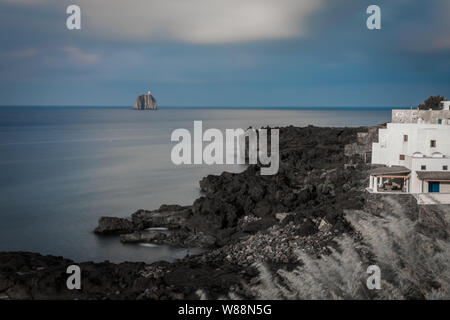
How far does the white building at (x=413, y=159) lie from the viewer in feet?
58.2

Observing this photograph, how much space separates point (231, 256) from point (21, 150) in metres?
39.7

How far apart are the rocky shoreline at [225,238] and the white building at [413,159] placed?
122cm

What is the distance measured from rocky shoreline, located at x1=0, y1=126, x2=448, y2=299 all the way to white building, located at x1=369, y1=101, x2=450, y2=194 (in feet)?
4.01

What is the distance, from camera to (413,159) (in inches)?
722

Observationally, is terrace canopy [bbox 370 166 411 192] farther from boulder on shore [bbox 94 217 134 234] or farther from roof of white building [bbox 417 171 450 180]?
boulder on shore [bbox 94 217 134 234]

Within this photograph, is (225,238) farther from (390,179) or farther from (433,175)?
(433,175)

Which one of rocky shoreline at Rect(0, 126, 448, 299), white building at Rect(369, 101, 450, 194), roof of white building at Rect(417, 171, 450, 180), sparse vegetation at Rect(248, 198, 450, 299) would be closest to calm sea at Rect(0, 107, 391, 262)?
rocky shoreline at Rect(0, 126, 448, 299)

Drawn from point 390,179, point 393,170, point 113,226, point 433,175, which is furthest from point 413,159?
point 113,226

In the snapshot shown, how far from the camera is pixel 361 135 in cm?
3819

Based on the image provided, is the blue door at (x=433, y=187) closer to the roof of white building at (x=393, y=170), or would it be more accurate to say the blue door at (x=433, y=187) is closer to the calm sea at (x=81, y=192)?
the roof of white building at (x=393, y=170)

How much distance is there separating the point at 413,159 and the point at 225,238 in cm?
746

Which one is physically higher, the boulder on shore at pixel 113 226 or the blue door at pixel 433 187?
the blue door at pixel 433 187

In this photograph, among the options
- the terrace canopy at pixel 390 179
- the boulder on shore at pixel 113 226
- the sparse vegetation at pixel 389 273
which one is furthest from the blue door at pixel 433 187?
the sparse vegetation at pixel 389 273
